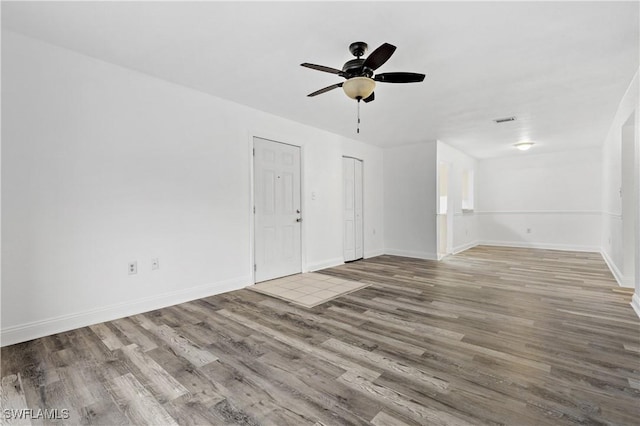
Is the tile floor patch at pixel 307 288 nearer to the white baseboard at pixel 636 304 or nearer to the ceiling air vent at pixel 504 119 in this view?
the white baseboard at pixel 636 304

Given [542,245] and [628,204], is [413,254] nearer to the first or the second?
[628,204]

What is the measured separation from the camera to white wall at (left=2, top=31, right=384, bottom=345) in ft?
7.88

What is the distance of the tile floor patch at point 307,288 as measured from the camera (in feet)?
11.5

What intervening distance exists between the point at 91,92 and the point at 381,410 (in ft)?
11.5

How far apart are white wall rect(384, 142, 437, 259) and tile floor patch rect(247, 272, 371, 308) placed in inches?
99.1

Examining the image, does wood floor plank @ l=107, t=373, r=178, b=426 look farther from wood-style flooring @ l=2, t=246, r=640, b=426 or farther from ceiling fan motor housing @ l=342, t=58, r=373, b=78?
ceiling fan motor housing @ l=342, t=58, r=373, b=78

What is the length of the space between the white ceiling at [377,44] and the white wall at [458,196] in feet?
7.75

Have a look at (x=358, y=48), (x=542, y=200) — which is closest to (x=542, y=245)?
(x=542, y=200)

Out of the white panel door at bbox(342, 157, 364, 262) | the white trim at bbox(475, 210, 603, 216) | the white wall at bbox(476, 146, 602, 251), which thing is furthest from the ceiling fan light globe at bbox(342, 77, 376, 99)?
the white trim at bbox(475, 210, 603, 216)

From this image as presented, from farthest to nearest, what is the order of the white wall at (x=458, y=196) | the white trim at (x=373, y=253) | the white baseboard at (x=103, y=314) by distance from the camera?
the white wall at (x=458, y=196) → the white trim at (x=373, y=253) → the white baseboard at (x=103, y=314)

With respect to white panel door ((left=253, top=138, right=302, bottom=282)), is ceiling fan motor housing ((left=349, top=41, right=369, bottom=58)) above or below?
above

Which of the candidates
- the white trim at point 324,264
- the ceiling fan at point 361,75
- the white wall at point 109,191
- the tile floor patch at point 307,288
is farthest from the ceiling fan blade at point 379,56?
the white trim at point 324,264

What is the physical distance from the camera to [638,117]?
3094 mm

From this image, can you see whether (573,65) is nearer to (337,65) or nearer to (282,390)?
(337,65)
